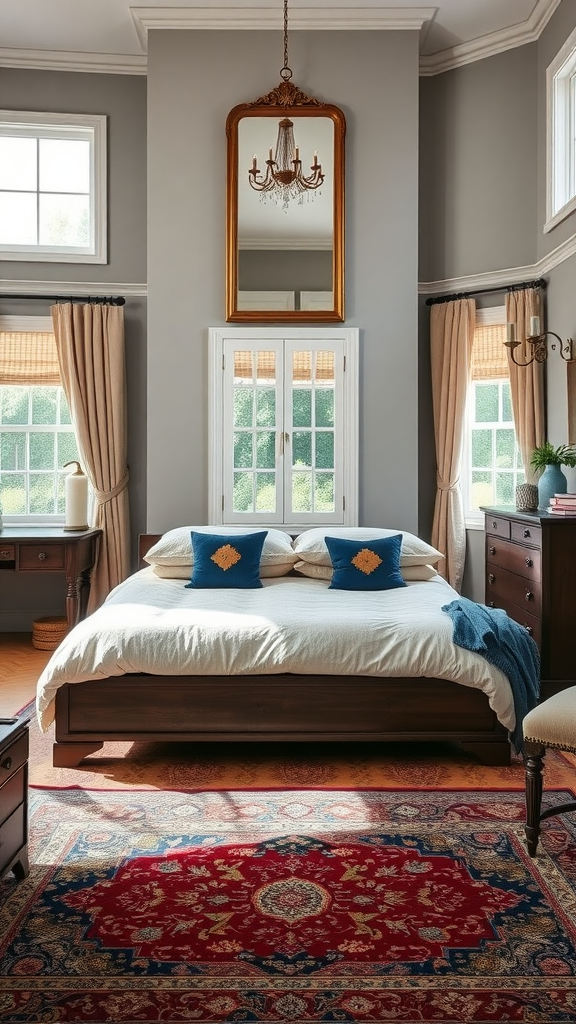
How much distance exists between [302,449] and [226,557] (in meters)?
1.28

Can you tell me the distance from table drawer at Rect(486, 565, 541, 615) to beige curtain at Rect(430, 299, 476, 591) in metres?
0.63

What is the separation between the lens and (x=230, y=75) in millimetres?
5270

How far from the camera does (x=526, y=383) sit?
5312 millimetres

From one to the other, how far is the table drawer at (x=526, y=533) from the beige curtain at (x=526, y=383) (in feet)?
3.31

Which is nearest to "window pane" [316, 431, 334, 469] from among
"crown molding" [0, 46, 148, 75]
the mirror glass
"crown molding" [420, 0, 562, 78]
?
the mirror glass

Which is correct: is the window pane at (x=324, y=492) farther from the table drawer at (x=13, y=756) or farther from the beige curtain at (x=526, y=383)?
the table drawer at (x=13, y=756)

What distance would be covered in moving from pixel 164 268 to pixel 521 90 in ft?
8.60

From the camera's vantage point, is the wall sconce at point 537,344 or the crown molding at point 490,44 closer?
the wall sconce at point 537,344

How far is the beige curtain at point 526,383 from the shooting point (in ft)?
17.3

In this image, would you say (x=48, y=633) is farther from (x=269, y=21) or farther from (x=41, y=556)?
(x=269, y=21)

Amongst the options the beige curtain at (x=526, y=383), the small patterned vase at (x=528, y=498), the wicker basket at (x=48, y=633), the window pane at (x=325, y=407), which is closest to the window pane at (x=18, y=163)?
the window pane at (x=325, y=407)

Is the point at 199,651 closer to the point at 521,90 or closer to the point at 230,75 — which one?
the point at 230,75

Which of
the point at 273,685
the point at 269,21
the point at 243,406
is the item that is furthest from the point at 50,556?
the point at 269,21

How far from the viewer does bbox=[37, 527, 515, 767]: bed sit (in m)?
3.23
